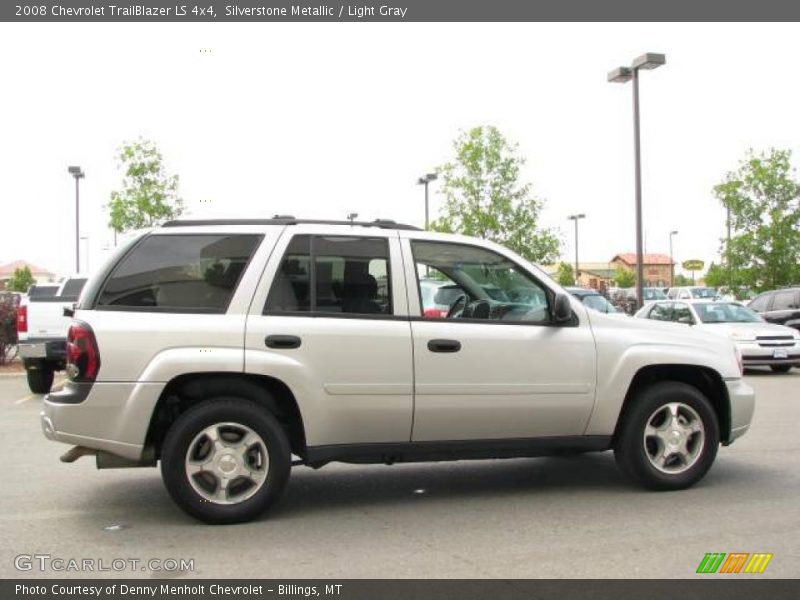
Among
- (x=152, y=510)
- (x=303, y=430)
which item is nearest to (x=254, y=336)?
(x=303, y=430)

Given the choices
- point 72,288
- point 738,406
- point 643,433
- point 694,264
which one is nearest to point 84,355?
point 643,433

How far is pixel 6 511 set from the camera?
542 cm

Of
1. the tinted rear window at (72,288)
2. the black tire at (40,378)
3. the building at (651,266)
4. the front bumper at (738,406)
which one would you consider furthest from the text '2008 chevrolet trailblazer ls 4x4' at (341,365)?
the building at (651,266)

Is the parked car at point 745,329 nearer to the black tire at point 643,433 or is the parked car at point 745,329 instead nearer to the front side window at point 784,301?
the front side window at point 784,301

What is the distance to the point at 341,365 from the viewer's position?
16.9 ft

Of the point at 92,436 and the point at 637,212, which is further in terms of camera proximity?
the point at 637,212

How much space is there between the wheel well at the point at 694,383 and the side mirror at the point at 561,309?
72 centimetres

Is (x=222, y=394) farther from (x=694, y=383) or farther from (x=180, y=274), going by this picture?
(x=694, y=383)

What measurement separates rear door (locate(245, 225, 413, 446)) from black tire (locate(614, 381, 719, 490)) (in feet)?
5.39

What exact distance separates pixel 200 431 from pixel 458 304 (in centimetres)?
196

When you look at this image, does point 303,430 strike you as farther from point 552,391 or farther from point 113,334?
point 552,391

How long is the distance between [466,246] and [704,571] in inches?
103

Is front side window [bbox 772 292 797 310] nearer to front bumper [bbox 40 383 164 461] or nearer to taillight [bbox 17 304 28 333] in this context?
taillight [bbox 17 304 28 333]

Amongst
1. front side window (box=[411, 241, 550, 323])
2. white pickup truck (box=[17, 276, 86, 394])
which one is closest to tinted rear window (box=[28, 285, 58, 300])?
white pickup truck (box=[17, 276, 86, 394])
